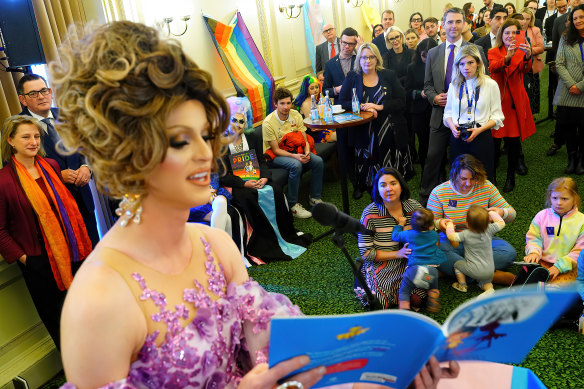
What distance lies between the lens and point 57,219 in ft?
9.52

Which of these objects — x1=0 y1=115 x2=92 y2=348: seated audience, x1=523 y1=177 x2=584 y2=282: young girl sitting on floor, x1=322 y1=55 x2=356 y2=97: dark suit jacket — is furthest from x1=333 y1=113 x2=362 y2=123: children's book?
x1=0 y1=115 x2=92 y2=348: seated audience

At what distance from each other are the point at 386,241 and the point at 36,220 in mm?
2153

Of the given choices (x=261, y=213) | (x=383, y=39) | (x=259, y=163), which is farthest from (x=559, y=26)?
(x=261, y=213)

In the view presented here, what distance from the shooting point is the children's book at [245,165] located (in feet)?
14.9

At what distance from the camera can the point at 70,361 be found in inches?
35.6

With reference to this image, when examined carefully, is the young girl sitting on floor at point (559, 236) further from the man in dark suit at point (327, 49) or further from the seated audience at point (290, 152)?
the man in dark suit at point (327, 49)

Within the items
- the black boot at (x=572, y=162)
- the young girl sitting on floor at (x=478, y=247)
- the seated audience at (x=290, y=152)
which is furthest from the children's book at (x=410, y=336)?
the black boot at (x=572, y=162)

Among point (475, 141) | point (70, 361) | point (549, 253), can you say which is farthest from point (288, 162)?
point (70, 361)

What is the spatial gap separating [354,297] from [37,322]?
6.60ft

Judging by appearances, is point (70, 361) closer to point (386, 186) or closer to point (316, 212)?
point (316, 212)

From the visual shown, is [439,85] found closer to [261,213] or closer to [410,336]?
[261,213]

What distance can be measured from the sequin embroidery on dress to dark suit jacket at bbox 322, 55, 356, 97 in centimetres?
468

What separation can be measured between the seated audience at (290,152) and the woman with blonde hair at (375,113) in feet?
1.61

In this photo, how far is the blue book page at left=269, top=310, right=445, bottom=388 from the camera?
0.93 meters
